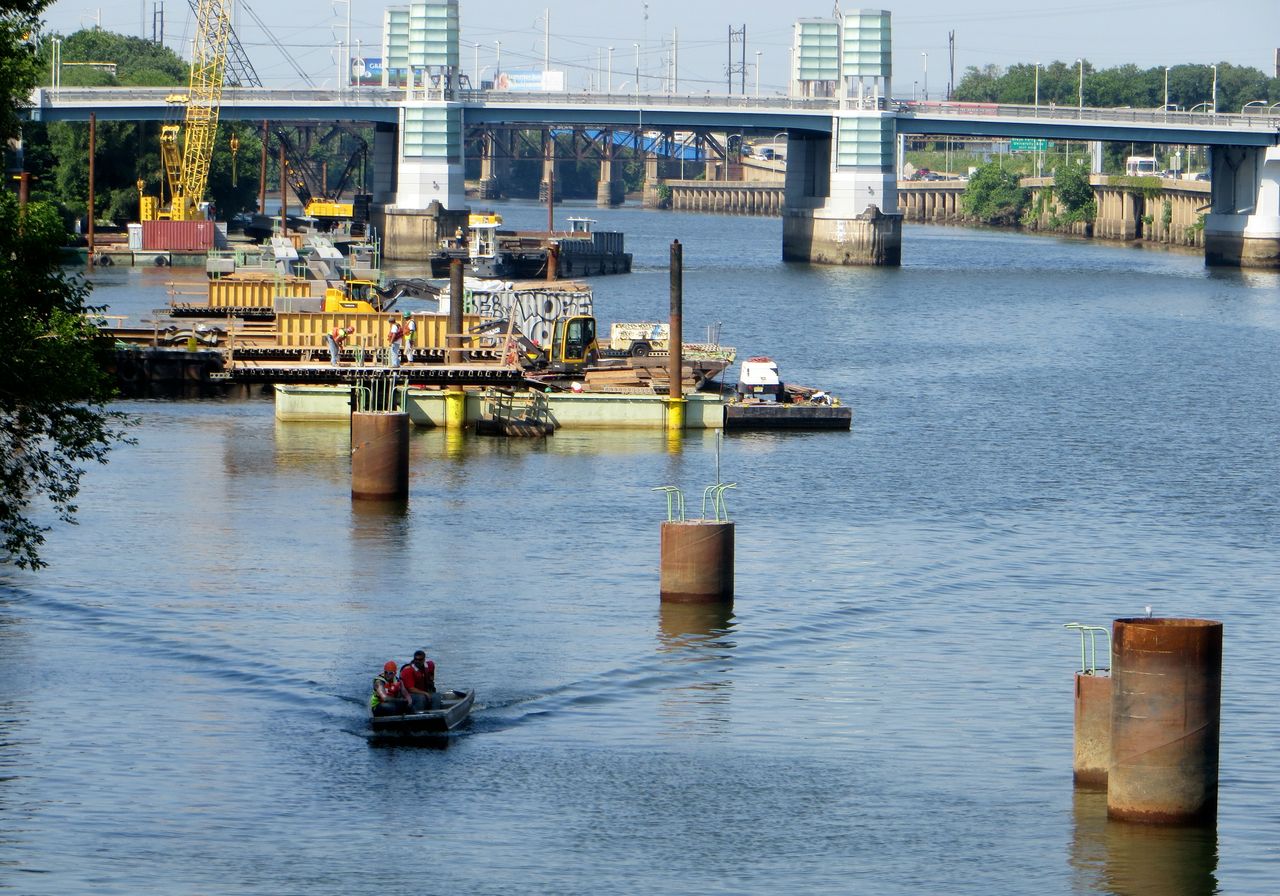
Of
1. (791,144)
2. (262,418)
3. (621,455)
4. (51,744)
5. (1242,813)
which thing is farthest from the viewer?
(791,144)

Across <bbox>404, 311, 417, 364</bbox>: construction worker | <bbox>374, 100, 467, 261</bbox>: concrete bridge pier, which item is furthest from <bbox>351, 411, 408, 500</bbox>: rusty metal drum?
<bbox>374, 100, 467, 261</bbox>: concrete bridge pier

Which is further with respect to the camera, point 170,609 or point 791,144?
point 791,144

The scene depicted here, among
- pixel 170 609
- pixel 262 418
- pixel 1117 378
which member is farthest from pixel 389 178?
pixel 170 609

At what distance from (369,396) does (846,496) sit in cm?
1581

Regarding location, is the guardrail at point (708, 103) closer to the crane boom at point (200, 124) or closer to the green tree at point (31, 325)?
the crane boom at point (200, 124)

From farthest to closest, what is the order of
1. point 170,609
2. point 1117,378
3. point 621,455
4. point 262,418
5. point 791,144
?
point 791,144
point 1117,378
point 262,418
point 621,455
point 170,609

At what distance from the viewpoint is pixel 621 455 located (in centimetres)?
6172

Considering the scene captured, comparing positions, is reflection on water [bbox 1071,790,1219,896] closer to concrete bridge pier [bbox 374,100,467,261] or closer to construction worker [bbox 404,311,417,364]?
construction worker [bbox 404,311,417,364]

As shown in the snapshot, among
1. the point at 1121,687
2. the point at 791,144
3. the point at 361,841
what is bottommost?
the point at 361,841

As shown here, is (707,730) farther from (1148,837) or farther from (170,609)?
(170,609)

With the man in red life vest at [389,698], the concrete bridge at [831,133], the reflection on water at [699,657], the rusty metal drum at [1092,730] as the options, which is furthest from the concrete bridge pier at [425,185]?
the rusty metal drum at [1092,730]

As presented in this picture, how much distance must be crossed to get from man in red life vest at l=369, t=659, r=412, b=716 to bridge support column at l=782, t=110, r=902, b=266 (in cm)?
13240

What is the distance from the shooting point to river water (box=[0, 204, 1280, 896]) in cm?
2805

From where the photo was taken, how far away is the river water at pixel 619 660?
28.0 m
